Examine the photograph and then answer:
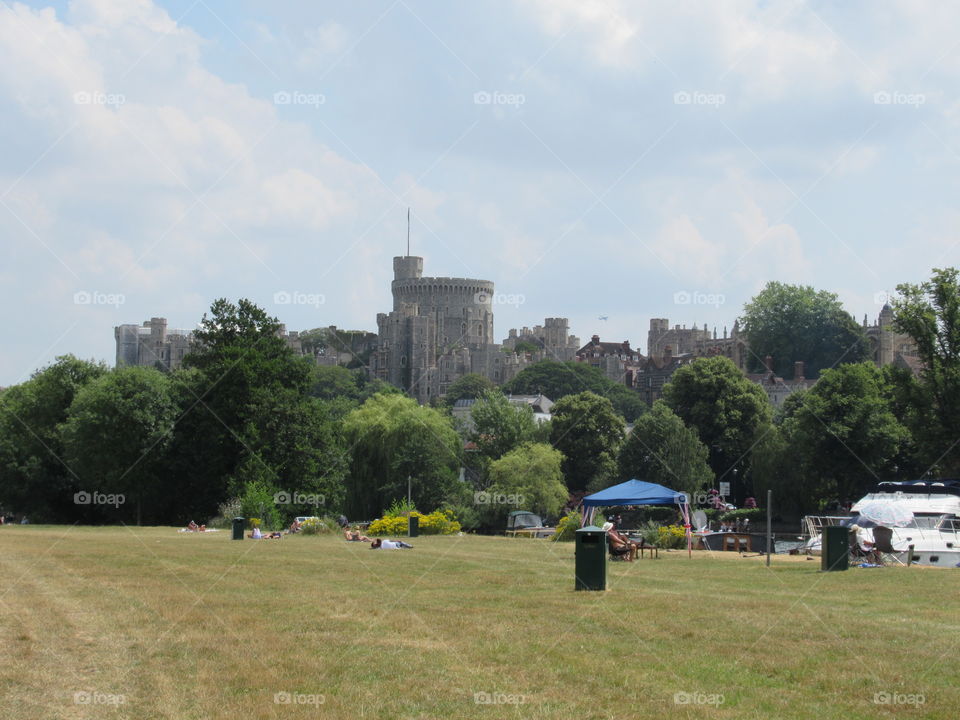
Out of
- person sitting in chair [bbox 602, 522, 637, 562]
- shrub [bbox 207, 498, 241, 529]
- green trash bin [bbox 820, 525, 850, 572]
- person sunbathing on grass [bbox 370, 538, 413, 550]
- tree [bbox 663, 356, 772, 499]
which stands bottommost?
shrub [bbox 207, 498, 241, 529]

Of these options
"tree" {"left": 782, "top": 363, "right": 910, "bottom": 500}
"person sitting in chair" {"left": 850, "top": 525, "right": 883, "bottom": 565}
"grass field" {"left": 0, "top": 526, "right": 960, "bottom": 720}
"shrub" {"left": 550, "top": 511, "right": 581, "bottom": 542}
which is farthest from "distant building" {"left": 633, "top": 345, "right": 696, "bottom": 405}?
"grass field" {"left": 0, "top": 526, "right": 960, "bottom": 720}

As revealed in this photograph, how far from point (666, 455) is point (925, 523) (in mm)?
45842

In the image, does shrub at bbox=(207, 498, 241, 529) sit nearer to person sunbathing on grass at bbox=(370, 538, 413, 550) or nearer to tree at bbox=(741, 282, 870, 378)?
person sunbathing on grass at bbox=(370, 538, 413, 550)

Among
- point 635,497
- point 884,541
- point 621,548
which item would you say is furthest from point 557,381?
point 621,548

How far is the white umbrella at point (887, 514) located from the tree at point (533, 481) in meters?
35.2

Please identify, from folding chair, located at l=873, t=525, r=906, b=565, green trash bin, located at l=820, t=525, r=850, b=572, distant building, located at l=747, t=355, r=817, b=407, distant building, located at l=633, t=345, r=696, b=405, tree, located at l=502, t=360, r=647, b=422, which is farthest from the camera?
distant building, located at l=633, t=345, r=696, b=405

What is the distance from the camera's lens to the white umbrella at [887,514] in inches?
1217

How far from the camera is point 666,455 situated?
76.4m

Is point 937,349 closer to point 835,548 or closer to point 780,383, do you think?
point 835,548

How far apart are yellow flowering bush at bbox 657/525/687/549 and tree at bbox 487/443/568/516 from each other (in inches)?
1230

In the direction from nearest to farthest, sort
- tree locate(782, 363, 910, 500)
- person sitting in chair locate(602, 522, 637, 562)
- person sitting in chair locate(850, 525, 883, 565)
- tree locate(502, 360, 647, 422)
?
1. person sitting in chair locate(850, 525, 883, 565)
2. person sitting in chair locate(602, 522, 637, 562)
3. tree locate(782, 363, 910, 500)
4. tree locate(502, 360, 647, 422)

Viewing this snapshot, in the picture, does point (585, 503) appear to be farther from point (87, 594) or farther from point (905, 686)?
point (905, 686)

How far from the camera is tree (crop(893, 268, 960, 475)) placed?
161ft

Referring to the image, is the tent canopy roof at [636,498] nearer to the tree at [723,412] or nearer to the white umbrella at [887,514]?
the white umbrella at [887,514]
